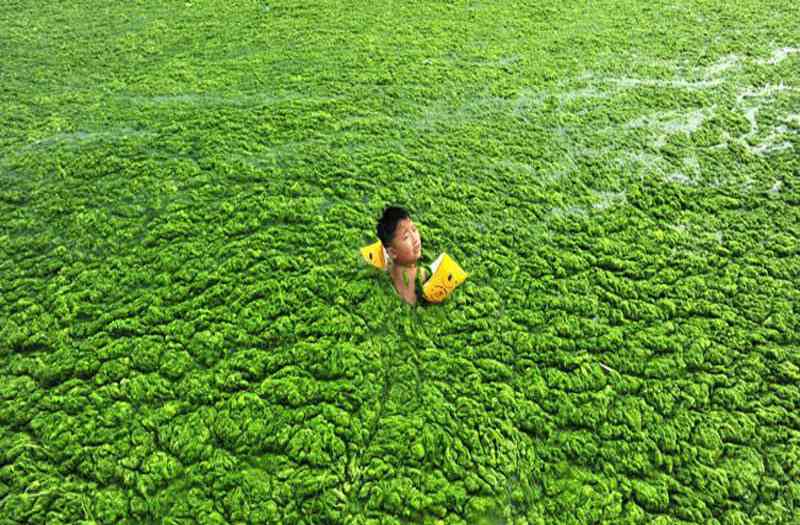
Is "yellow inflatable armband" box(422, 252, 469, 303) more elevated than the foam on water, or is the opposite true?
the foam on water

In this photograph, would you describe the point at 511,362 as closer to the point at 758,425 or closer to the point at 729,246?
the point at 758,425

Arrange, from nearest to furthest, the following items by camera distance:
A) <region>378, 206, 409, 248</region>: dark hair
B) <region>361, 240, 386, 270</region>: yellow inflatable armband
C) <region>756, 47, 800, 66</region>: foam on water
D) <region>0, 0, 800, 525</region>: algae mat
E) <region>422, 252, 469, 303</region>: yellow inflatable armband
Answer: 1. <region>0, 0, 800, 525</region>: algae mat
2. <region>378, 206, 409, 248</region>: dark hair
3. <region>422, 252, 469, 303</region>: yellow inflatable armband
4. <region>361, 240, 386, 270</region>: yellow inflatable armband
5. <region>756, 47, 800, 66</region>: foam on water

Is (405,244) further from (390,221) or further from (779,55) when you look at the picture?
(779,55)

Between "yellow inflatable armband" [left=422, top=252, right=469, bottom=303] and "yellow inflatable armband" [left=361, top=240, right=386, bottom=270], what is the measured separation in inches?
9.7

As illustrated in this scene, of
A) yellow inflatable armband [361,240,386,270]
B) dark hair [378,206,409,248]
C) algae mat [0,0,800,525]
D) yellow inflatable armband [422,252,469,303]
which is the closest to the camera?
algae mat [0,0,800,525]

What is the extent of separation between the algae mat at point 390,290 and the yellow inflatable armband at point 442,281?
0.23ft

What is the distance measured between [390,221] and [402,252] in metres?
0.15

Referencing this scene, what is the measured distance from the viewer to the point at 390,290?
6.97ft

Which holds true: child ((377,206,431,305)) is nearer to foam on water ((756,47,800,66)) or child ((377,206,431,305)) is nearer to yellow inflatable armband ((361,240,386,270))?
yellow inflatable armband ((361,240,386,270))

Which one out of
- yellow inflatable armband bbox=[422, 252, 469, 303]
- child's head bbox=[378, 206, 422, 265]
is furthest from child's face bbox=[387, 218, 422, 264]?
yellow inflatable armband bbox=[422, 252, 469, 303]

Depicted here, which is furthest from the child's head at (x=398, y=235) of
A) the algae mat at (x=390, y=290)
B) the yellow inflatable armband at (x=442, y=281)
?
the algae mat at (x=390, y=290)

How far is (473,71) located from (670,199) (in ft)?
6.18

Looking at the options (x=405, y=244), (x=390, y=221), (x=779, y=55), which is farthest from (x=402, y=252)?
(x=779, y=55)

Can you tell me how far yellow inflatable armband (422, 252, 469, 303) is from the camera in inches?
79.7
